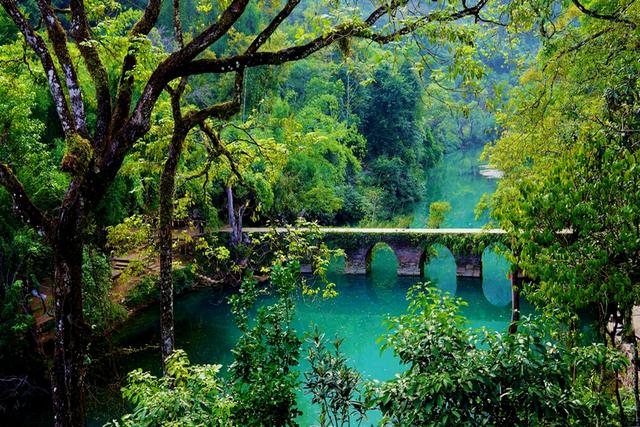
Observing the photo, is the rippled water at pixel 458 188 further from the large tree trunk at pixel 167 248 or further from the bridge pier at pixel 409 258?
the large tree trunk at pixel 167 248

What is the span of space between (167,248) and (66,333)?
1.38m

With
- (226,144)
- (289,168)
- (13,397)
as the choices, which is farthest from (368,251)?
(226,144)

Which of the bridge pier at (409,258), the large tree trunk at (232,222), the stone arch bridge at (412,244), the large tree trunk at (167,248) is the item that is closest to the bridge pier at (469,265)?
the stone arch bridge at (412,244)

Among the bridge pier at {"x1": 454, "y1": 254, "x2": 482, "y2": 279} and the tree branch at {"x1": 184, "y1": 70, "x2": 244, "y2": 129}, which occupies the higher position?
the tree branch at {"x1": 184, "y1": 70, "x2": 244, "y2": 129}

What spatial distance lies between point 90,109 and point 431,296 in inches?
416

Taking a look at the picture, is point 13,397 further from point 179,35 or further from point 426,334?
point 426,334

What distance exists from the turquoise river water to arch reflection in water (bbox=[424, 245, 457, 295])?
0.12ft

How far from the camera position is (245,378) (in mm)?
3844

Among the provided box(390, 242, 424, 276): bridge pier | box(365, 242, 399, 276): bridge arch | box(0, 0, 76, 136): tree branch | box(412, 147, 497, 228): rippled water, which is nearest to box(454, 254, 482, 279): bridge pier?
box(390, 242, 424, 276): bridge pier

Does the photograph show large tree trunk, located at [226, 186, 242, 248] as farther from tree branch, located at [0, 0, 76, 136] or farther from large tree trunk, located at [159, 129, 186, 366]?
tree branch, located at [0, 0, 76, 136]

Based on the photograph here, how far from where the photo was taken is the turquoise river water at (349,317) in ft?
39.5

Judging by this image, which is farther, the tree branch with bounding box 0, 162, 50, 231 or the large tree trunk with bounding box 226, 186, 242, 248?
the large tree trunk with bounding box 226, 186, 242, 248

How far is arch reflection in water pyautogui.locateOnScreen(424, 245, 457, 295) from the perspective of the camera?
18.9 metres

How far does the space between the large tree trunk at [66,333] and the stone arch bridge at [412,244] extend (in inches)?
583
